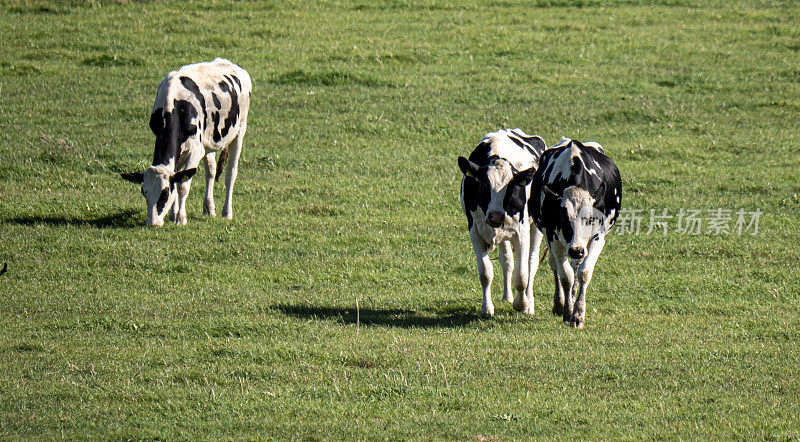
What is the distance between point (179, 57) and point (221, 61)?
8.83 metres

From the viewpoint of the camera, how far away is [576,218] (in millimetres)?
11102

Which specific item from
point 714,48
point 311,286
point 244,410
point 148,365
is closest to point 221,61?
point 311,286

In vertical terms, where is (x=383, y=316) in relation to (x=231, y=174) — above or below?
below

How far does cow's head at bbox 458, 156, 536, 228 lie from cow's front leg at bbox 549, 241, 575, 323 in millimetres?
670

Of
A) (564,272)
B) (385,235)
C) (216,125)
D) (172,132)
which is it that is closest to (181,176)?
(172,132)

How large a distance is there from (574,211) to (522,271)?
1.17 m

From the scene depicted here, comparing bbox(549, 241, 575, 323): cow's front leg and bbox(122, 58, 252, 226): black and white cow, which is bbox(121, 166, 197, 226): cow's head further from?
bbox(549, 241, 575, 323): cow's front leg

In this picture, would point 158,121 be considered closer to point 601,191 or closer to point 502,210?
point 502,210

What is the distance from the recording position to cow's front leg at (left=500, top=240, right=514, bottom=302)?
12.2 m

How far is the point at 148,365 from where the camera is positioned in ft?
32.6

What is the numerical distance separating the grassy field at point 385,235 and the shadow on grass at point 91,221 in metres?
0.08

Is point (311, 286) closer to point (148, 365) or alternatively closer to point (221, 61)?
point (148, 365)

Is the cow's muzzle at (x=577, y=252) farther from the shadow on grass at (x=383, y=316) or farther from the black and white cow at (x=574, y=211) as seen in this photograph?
the shadow on grass at (x=383, y=316)

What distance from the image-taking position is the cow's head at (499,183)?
37.2 ft
